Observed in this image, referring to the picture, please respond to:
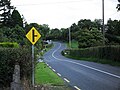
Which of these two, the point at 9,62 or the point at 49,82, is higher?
the point at 9,62

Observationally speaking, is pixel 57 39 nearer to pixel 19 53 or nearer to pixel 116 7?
pixel 116 7

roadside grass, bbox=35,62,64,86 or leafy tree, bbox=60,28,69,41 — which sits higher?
leafy tree, bbox=60,28,69,41

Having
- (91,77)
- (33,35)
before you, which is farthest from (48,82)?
(91,77)

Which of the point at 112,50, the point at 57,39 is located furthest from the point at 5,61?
the point at 57,39

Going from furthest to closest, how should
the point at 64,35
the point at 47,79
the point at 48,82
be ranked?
1. the point at 64,35
2. the point at 47,79
3. the point at 48,82

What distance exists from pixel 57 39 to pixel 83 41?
93.1 m

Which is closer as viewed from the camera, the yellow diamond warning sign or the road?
the yellow diamond warning sign

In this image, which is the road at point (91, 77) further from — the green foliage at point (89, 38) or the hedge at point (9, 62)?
the green foliage at point (89, 38)

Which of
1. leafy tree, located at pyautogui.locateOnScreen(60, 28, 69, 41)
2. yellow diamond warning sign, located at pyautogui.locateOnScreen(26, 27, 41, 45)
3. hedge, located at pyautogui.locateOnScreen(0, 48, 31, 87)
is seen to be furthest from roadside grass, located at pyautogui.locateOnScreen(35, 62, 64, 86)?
leafy tree, located at pyautogui.locateOnScreen(60, 28, 69, 41)

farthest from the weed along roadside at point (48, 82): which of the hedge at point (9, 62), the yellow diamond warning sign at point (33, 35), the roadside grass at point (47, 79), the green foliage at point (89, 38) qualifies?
the green foliage at point (89, 38)

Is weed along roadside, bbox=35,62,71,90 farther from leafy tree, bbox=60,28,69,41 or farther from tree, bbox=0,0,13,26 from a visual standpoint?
leafy tree, bbox=60,28,69,41

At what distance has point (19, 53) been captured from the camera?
13.8 metres

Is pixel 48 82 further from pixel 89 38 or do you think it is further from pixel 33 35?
pixel 89 38

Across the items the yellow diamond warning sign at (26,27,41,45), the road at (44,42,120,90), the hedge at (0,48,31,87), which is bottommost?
the road at (44,42,120,90)
